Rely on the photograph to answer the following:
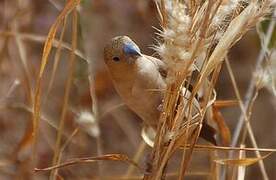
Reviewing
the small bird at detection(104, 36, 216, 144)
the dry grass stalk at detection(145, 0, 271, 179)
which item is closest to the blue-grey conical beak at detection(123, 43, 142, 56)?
the small bird at detection(104, 36, 216, 144)

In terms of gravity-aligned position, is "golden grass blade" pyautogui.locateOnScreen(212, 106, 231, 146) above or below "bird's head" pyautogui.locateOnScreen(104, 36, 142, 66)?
below

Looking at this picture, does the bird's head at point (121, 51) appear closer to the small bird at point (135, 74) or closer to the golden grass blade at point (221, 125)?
the small bird at point (135, 74)

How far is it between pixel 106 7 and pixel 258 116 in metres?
0.65

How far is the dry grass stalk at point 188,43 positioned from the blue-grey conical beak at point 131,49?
0.14 m

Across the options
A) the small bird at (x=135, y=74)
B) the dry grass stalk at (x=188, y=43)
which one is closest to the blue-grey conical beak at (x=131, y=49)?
the small bird at (x=135, y=74)

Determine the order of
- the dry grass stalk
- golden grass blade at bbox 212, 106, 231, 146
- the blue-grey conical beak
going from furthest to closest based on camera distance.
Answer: golden grass blade at bbox 212, 106, 231, 146 < the blue-grey conical beak < the dry grass stalk

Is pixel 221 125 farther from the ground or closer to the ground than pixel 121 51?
closer to the ground

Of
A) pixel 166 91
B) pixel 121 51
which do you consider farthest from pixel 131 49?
pixel 166 91

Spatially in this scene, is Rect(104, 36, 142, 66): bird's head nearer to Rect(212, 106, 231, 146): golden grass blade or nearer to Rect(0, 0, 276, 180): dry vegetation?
Rect(0, 0, 276, 180): dry vegetation

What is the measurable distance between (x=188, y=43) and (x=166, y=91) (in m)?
0.06

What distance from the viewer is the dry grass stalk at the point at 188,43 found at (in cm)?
56

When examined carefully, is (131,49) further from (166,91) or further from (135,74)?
(166,91)

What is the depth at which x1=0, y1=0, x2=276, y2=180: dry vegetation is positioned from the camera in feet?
1.89

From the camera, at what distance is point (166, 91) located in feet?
1.97
